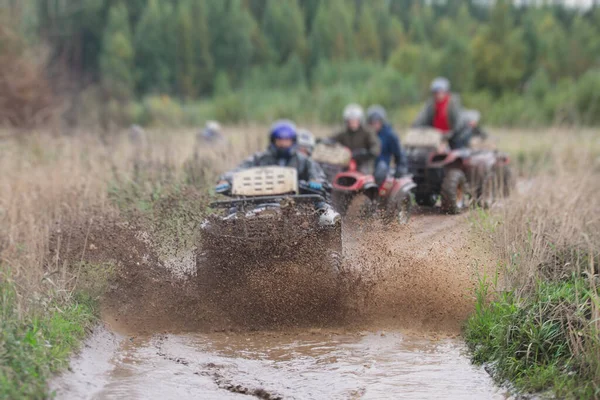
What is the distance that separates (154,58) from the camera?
60.4 metres

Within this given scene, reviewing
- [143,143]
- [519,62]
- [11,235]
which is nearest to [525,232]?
[11,235]

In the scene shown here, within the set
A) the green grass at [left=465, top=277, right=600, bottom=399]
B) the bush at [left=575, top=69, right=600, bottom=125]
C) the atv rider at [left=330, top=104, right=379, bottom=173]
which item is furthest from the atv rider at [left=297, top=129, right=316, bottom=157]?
the bush at [left=575, top=69, right=600, bottom=125]

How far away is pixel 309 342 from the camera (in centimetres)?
812

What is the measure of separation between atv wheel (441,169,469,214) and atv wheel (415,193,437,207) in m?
0.62

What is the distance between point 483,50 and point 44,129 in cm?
3583

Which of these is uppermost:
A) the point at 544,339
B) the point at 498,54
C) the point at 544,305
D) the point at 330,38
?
the point at 330,38

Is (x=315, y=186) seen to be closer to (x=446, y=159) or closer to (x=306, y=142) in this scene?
(x=446, y=159)

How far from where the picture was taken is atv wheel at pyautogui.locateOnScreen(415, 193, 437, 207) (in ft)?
51.3

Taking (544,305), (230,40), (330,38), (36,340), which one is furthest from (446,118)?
(330,38)

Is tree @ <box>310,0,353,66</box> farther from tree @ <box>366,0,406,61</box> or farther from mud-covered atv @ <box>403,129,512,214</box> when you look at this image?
mud-covered atv @ <box>403,129,512,214</box>

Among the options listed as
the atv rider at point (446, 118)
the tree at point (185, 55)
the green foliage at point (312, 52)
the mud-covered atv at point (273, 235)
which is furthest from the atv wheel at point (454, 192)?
the tree at point (185, 55)

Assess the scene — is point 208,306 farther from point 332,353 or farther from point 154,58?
point 154,58

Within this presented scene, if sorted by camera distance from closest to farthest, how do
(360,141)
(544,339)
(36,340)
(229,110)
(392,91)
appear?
(36,340) < (544,339) < (360,141) < (229,110) < (392,91)

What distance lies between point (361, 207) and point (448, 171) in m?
3.74
